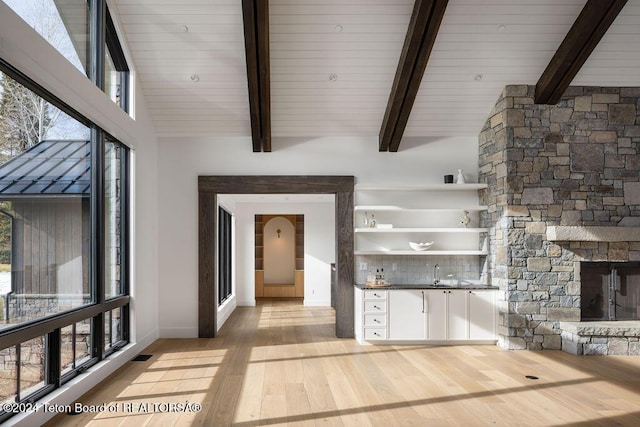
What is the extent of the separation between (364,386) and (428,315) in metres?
2.31

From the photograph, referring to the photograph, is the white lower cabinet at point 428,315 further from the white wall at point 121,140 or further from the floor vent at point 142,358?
the white wall at point 121,140

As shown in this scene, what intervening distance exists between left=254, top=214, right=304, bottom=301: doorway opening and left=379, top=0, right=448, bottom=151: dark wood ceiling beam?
6.90 meters

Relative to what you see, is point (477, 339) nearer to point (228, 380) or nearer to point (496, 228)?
point (496, 228)

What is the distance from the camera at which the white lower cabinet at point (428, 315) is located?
720 centimetres

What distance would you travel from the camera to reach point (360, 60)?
664cm

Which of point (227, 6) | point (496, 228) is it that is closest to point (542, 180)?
point (496, 228)

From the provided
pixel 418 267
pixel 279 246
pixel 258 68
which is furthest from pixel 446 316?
pixel 279 246

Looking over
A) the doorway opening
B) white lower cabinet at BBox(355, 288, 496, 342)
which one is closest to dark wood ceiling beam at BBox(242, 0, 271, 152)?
white lower cabinet at BBox(355, 288, 496, 342)

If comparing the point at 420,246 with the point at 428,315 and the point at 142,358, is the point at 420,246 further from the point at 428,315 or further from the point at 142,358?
the point at 142,358

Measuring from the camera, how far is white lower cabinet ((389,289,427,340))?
7230 mm

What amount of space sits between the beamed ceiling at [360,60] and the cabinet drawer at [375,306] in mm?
2193

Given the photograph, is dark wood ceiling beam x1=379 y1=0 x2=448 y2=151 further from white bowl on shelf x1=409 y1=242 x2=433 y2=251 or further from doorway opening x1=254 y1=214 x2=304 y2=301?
doorway opening x1=254 y1=214 x2=304 y2=301

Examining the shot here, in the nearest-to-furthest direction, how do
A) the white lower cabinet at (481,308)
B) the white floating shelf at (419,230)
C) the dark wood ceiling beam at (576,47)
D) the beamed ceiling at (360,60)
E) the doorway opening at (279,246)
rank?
the dark wood ceiling beam at (576,47) < the beamed ceiling at (360,60) < the white lower cabinet at (481,308) < the white floating shelf at (419,230) < the doorway opening at (279,246)

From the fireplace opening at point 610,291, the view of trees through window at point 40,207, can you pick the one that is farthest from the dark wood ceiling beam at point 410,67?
the view of trees through window at point 40,207
